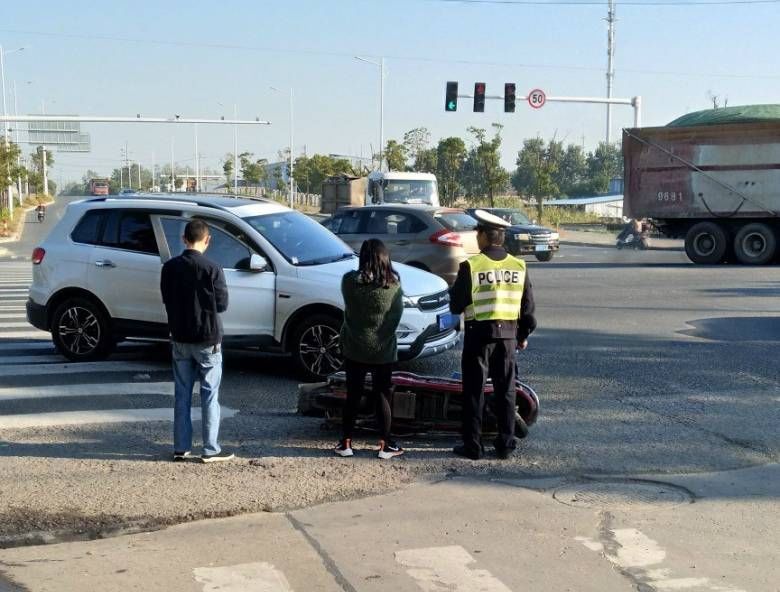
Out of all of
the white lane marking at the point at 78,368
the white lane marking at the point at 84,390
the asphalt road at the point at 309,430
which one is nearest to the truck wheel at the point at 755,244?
the asphalt road at the point at 309,430

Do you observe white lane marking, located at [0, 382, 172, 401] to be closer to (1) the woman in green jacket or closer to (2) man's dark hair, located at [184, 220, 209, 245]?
(2) man's dark hair, located at [184, 220, 209, 245]

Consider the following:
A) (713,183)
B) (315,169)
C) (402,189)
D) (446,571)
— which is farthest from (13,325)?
(315,169)

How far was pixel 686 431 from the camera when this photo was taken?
789 cm

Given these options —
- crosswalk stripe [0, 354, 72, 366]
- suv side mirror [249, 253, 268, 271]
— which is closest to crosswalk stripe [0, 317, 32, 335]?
crosswalk stripe [0, 354, 72, 366]

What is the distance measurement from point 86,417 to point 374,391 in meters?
2.74

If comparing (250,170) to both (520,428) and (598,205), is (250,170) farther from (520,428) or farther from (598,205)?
(520,428)

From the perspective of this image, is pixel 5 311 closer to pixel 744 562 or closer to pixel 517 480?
pixel 517 480

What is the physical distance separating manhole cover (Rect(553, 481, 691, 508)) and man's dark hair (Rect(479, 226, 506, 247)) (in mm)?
1767

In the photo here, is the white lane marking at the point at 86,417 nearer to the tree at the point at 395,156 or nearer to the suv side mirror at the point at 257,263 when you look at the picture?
the suv side mirror at the point at 257,263

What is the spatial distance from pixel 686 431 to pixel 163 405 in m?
4.44

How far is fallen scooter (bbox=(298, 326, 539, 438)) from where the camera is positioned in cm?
751

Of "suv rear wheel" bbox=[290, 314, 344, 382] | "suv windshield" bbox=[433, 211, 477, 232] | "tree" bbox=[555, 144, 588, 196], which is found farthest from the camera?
"tree" bbox=[555, 144, 588, 196]

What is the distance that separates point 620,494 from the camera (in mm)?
6258

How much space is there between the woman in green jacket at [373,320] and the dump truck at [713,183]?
2134 cm
